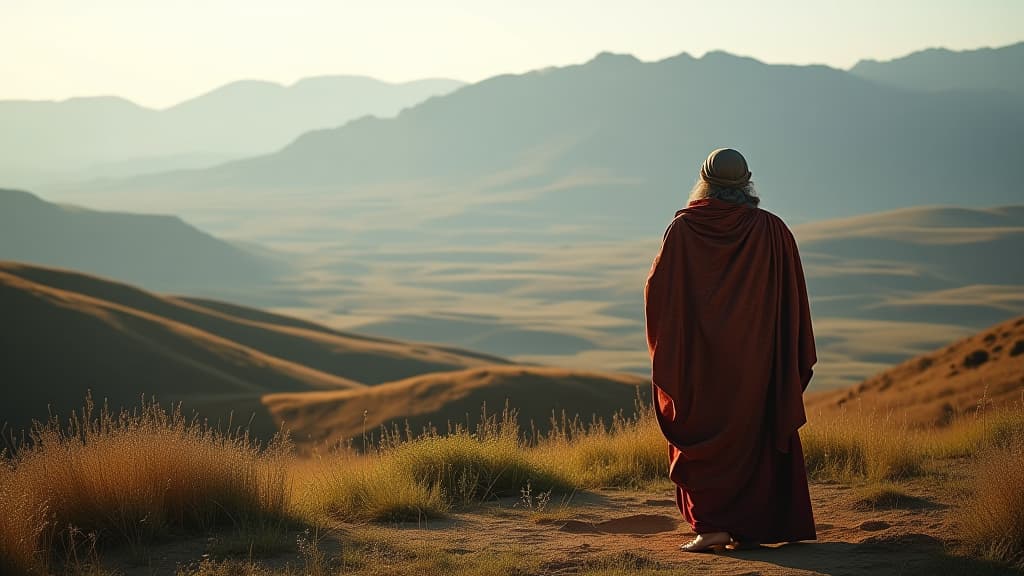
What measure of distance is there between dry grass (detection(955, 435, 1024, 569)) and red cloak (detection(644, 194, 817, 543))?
938 mm

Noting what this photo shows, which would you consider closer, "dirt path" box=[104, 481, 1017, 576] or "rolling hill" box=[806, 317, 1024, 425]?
"dirt path" box=[104, 481, 1017, 576]

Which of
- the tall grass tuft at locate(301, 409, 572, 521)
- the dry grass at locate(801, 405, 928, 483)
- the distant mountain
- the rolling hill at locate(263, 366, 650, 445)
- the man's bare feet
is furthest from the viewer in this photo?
the distant mountain

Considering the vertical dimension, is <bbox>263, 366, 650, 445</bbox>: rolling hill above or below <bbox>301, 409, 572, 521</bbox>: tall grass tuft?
below

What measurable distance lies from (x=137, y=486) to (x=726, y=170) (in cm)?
434

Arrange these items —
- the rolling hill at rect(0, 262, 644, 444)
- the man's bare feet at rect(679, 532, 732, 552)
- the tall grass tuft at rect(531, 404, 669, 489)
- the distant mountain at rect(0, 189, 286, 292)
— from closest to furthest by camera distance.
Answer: the man's bare feet at rect(679, 532, 732, 552) → the tall grass tuft at rect(531, 404, 669, 489) → the rolling hill at rect(0, 262, 644, 444) → the distant mountain at rect(0, 189, 286, 292)

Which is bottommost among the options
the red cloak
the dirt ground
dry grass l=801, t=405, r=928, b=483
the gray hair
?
the dirt ground

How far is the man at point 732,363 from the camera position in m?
7.09

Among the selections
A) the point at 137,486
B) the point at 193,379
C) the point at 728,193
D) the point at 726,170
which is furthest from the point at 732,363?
the point at 193,379

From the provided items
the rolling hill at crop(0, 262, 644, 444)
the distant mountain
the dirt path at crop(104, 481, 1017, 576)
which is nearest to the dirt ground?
the dirt path at crop(104, 481, 1017, 576)

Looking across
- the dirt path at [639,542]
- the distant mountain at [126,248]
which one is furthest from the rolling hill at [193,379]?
the distant mountain at [126,248]

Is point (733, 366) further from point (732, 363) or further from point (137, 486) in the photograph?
point (137, 486)

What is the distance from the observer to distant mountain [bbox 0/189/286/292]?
14112 cm

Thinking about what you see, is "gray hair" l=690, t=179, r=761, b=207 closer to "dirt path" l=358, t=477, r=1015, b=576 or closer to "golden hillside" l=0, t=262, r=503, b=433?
"dirt path" l=358, t=477, r=1015, b=576

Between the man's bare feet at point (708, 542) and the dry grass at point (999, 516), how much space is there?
4.58 feet
